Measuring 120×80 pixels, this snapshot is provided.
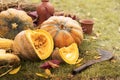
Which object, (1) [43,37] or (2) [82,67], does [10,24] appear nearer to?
(1) [43,37]

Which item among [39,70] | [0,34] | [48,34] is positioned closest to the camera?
[39,70]

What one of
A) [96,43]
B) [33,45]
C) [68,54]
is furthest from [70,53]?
[96,43]

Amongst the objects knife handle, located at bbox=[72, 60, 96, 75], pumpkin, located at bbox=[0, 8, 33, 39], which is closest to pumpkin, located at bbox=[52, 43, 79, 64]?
knife handle, located at bbox=[72, 60, 96, 75]

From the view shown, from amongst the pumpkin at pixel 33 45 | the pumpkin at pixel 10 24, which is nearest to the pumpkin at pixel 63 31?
the pumpkin at pixel 33 45

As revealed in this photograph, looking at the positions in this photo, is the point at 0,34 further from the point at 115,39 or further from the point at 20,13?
the point at 115,39

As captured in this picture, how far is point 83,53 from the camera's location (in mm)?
3510

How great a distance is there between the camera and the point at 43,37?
3311 mm

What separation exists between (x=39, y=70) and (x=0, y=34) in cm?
75

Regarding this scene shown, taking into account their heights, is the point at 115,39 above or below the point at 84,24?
below

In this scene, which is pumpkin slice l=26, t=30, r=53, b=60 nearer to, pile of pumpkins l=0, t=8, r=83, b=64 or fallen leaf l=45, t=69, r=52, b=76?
pile of pumpkins l=0, t=8, r=83, b=64

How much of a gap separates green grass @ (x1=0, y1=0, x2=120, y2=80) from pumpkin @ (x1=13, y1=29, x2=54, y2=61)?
8 cm

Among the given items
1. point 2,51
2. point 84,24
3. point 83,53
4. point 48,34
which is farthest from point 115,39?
point 2,51

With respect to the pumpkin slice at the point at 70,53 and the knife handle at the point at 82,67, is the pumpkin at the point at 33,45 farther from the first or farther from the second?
Answer: the knife handle at the point at 82,67

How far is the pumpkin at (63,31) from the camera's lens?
3416mm
